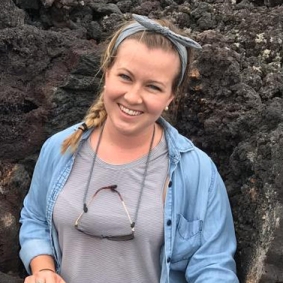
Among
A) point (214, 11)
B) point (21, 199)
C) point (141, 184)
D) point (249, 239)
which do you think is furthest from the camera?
point (214, 11)

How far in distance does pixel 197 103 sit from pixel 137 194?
0.72m

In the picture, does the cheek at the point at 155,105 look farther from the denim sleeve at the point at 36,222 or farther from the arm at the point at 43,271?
the arm at the point at 43,271

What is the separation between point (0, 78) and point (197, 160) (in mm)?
1056

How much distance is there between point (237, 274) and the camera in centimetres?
251

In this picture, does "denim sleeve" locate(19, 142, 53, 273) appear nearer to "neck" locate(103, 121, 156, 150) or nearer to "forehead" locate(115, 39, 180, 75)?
"neck" locate(103, 121, 156, 150)

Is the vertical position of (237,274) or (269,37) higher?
(269,37)

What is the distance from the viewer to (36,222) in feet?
8.20

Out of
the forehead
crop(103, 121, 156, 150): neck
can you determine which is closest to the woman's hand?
crop(103, 121, 156, 150): neck

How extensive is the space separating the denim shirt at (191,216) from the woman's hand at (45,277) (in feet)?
0.59

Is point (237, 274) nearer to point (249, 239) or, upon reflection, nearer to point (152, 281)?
point (249, 239)

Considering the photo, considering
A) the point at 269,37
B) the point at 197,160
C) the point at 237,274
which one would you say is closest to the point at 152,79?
the point at 197,160

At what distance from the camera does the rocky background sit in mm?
2494

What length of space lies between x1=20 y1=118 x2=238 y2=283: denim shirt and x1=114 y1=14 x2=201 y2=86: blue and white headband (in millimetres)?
330

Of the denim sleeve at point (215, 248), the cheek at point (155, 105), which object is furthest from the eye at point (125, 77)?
the denim sleeve at point (215, 248)
